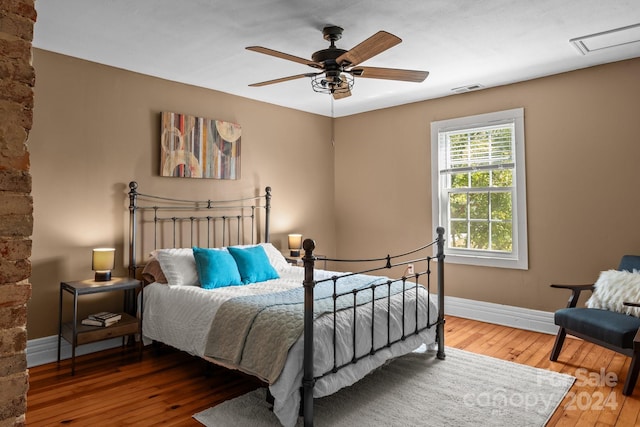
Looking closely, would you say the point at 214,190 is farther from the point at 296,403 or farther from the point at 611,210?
the point at 611,210

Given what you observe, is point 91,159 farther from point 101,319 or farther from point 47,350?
point 47,350

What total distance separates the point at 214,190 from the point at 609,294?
3787mm

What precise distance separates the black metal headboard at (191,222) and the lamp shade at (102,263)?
373mm

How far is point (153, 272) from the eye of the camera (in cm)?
378

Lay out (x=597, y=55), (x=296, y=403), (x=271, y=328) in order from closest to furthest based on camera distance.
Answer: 1. (x=296, y=403)
2. (x=271, y=328)
3. (x=597, y=55)

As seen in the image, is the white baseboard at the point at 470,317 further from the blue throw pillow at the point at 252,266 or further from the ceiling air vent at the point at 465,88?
the ceiling air vent at the point at 465,88

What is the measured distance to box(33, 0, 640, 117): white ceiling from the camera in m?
2.74

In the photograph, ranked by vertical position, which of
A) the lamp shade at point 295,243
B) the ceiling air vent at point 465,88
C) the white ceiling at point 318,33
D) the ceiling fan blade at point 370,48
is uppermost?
the ceiling air vent at point 465,88

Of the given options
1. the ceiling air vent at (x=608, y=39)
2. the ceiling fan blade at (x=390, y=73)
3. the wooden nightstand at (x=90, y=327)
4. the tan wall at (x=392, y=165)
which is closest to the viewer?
the ceiling fan blade at (x=390, y=73)

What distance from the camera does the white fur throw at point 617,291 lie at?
10.6 feet

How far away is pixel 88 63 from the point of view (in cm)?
372

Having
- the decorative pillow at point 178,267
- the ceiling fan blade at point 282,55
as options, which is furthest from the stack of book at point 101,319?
the ceiling fan blade at point 282,55

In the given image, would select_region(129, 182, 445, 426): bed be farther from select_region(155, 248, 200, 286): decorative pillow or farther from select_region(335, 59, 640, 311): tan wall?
select_region(335, 59, 640, 311): tan wall

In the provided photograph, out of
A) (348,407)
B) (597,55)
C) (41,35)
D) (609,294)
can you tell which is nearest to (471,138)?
(597,55)
